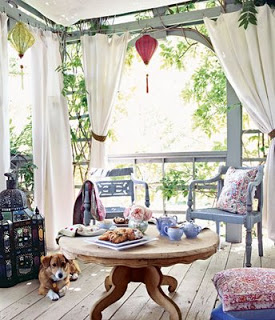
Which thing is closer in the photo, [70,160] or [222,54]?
[222,54]

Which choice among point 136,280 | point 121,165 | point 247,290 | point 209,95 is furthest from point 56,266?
point 209,95

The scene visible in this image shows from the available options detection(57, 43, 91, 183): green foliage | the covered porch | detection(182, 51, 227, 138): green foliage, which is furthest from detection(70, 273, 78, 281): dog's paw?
detection(182, 51, 227, 138): green foliage

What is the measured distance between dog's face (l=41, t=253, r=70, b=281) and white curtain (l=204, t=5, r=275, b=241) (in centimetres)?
189

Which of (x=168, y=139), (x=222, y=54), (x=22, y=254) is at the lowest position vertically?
(x=22, y=254)

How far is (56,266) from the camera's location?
230 centimetres

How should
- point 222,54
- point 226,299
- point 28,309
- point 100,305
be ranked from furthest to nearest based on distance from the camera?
1. point 222,54
2. point 28,309
3. point 100,305
4. point 226,299

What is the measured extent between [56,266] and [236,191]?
1572mm

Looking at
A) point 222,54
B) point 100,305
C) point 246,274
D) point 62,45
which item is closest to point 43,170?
point 62,45

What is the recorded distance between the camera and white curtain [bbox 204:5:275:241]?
124 inches

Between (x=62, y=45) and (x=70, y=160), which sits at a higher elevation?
(x=62, y=45)

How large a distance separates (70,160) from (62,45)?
4.18 feet

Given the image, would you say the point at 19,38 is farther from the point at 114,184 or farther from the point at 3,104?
the point at 114,184

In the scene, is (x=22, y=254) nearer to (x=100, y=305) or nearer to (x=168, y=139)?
(x=100, y=305)

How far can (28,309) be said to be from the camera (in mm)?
2123
